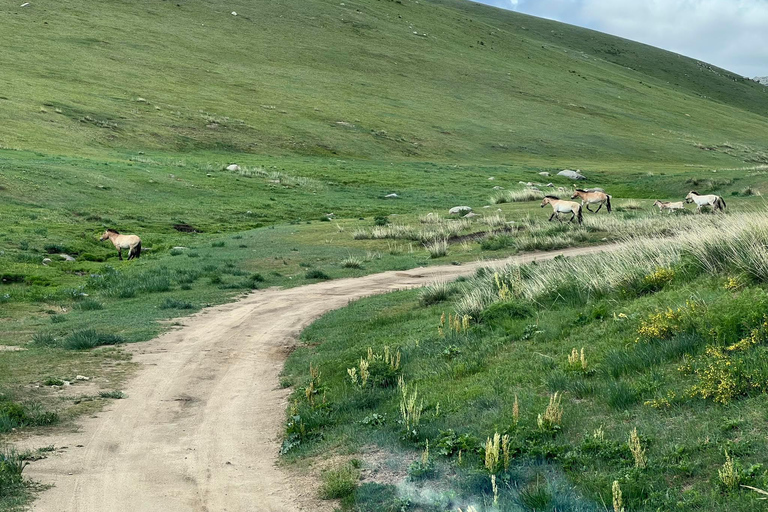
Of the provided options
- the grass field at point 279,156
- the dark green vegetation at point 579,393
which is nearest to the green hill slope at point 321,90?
the grass field at point 279,156

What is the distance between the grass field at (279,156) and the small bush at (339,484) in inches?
68.4

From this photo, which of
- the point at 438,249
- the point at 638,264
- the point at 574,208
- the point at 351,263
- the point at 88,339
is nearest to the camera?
the point at 638,264

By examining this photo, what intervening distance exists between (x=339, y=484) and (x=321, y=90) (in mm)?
92239

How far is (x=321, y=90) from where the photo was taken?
316 ft

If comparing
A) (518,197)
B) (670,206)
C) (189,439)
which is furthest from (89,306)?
(518,197)

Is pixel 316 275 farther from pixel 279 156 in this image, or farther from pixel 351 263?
pixel 279 156

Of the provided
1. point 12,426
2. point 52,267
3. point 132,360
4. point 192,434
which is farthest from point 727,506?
point 52,267

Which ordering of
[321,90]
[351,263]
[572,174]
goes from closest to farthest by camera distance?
[351,263], [572,174], [321,90]

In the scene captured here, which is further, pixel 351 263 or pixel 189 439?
pixel 351 263

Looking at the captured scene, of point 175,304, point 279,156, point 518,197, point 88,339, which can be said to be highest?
point 518,197

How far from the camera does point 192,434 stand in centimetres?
1037

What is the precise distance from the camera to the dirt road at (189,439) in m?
8.07

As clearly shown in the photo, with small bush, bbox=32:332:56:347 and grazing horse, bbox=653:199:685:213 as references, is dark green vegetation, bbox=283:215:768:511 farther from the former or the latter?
grazing horse, bbox=653:199:685:213

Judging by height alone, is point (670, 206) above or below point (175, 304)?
above
